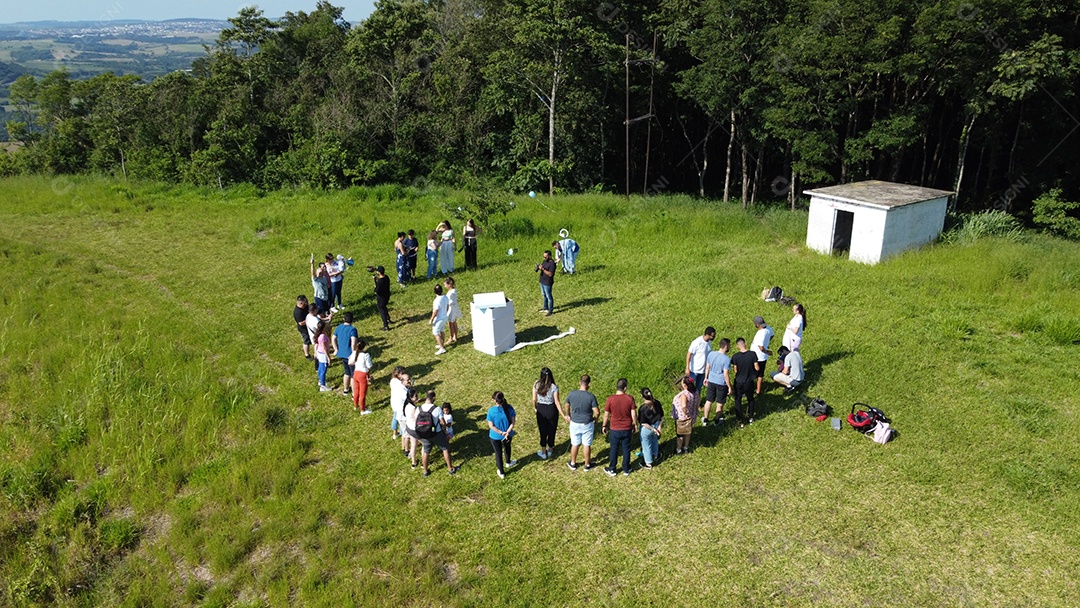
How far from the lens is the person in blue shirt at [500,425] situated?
8625 mm

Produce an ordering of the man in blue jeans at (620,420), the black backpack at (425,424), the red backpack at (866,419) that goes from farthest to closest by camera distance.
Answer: the red backpack at (866,419) < the black backpack at (425,424) < the man in blue jeans at (620,420)

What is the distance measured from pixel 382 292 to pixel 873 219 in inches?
487

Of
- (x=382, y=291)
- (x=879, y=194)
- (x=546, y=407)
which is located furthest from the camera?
(x=879, y=194)

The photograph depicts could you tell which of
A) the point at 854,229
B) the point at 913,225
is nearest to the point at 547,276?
the point at 854,229

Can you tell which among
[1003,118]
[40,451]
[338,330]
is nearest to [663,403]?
[338,330]

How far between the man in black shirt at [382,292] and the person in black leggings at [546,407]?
5547mm

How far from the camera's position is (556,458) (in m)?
9.52

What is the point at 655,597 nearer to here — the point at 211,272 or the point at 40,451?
the point at 40,451

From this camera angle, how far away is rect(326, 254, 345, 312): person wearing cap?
47.3 feet

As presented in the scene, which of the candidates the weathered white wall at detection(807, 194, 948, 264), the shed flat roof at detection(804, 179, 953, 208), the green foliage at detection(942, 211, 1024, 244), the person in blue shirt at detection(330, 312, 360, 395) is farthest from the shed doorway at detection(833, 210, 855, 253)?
the person in blue shirt at detection(330, 312, 360, 395)

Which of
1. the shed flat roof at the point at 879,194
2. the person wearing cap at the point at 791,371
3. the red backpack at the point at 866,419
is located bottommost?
the red backpack at the point at 866,419

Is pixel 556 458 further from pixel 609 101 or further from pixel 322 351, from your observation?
pixel 609 101

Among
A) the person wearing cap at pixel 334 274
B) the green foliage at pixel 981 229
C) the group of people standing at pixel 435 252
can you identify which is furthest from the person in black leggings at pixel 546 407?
the green foliage at pixel 981 229

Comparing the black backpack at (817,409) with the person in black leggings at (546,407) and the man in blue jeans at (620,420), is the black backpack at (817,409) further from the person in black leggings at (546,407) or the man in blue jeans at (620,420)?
the person in black leggings at (546,407)
